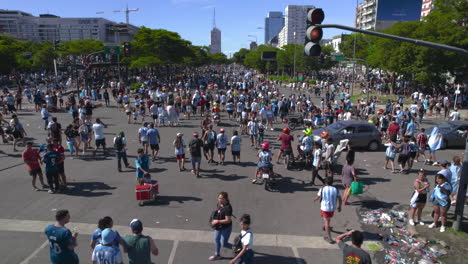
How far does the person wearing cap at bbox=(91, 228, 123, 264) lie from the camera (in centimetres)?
488

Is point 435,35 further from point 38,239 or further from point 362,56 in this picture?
point 38,239

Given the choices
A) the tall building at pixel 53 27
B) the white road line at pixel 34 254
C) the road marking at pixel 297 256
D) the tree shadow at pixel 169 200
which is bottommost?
the road marking at pixel 297 256

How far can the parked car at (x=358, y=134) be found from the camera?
1573 cm

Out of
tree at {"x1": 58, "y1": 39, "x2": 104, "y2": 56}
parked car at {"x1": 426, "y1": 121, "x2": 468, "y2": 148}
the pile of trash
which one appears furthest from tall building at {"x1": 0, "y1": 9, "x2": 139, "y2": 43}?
the pile of trash

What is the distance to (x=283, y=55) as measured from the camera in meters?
71.6

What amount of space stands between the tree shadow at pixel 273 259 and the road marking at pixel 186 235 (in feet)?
1.50

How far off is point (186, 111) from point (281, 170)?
1271 cm

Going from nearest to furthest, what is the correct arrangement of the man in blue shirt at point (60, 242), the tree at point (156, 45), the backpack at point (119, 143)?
1. the man in blue shirt at point (60, 242)
2. the backpack at point (119, 143)
3. the tree at point (156, 45)

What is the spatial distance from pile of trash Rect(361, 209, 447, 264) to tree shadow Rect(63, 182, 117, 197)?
7.85m

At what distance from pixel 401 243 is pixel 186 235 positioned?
16.3 ft

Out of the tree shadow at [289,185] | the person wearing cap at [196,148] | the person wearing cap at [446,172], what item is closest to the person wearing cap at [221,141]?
the person wearing cap at [196,148]

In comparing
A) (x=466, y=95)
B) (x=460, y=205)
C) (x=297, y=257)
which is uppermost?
(x=466, y=95)

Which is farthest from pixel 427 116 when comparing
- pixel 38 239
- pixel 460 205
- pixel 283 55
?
pixel 283 55

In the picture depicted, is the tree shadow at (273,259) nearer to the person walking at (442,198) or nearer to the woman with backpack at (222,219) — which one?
the woman with backpack at (222,219)
